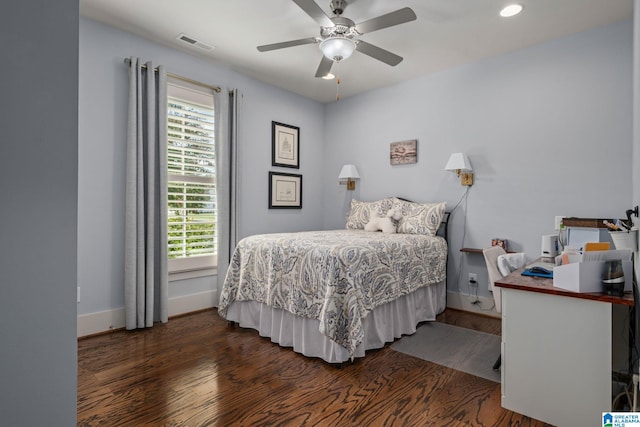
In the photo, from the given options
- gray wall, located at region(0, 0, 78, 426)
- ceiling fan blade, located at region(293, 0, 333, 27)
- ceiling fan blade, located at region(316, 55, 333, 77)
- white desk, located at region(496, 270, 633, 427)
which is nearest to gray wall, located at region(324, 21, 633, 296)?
ceiling fan blade, located at region(316, 55, 333, 77)

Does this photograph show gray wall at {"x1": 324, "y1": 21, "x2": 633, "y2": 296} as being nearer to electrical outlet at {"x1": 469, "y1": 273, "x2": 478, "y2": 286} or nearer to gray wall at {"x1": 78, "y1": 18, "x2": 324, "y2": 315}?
electrical outlet at {"x1": 469, "y1": 273, "x2": 478, "y2": 286}

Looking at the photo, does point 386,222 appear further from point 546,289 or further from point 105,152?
point 105,152

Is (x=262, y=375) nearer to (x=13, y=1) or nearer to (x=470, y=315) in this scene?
(x=13, y=1)

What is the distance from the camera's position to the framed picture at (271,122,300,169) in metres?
4.46

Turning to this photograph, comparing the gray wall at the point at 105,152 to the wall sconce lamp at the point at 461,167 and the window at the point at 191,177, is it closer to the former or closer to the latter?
the window at the point at 191,177

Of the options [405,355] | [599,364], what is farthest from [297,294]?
[599,364]

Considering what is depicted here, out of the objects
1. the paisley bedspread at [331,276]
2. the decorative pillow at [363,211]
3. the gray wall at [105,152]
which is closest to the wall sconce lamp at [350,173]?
the decorative pillow at [363,211]

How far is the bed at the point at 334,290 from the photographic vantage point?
2379 mm

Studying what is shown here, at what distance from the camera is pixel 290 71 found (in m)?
4.00

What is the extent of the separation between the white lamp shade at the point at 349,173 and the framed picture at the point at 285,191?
0.63 meters

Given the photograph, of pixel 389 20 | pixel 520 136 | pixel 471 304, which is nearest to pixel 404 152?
pixel 520 136

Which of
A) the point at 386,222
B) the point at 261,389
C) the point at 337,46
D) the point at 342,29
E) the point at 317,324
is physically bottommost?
the point at 261,389

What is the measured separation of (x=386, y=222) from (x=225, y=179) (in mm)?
1885

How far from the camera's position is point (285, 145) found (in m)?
4.60
